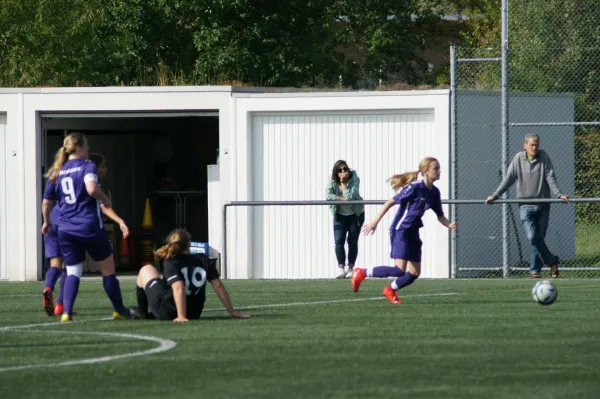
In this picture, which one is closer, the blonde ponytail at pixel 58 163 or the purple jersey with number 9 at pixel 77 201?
the purple jersey with number 9 at pixel 77 201

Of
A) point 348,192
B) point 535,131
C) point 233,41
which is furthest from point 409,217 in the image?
point 233,41

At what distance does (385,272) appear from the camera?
14.4 metres

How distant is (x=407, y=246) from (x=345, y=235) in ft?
20.3

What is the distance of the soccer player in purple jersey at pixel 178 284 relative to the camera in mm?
11414

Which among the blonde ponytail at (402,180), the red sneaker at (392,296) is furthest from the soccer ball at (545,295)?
the blonde ponytail at (402,180)

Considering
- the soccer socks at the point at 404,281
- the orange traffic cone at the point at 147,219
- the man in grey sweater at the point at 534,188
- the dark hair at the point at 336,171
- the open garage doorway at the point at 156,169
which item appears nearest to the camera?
the soccer socks at the point at 404,281

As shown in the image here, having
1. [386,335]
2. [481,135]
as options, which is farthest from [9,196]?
[386,335]

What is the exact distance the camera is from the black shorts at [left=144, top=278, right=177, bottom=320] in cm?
1171

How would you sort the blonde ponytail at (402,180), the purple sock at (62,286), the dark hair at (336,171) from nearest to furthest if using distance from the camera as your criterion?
1. the purple sock at (62,286)
2. the blonde ponytail at (402,180)
3. the dark hair at (336,171)

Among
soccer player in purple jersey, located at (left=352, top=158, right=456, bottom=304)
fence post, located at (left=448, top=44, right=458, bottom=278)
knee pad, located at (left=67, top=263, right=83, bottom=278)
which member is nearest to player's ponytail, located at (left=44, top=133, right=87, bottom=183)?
knee pad, located at (left=67, top=263, right=83, bottom=278)

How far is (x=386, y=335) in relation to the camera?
34.0 ft

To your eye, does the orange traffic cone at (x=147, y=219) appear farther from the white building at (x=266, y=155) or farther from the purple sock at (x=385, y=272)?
the purple sock at (x=385, y=272)

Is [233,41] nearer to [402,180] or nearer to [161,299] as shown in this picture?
[402,180]

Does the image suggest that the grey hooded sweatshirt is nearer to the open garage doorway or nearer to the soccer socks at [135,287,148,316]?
the soccer socks at [135,287,148,316]
